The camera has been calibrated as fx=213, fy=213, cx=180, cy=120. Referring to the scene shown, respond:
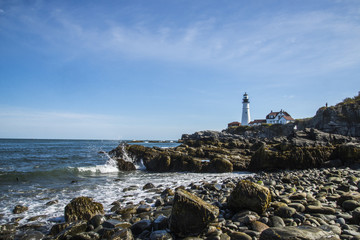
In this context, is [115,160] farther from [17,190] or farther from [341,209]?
[341,209]

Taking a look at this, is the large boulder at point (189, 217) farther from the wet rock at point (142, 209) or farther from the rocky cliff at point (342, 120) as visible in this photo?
the rocky cliff at point (342, 120)

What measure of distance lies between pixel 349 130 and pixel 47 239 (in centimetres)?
6963

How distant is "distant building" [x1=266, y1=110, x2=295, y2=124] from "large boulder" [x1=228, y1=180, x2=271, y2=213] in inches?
3597

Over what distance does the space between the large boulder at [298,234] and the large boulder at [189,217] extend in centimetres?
123

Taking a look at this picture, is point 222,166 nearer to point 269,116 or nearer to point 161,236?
point 161,236

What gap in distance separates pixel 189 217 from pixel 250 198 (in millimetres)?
1953

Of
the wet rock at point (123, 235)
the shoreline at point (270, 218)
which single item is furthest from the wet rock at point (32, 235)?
the wet rock at point (123, 235)

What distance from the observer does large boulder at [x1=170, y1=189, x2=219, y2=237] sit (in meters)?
4.79

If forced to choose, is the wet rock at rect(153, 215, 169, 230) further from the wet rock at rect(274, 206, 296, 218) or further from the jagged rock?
the jagged rock

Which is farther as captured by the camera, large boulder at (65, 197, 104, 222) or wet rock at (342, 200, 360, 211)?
large boulder at (65, 197, 104, 222)

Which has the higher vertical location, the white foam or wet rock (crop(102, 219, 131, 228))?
wet rock (crop(102, 219, 131, 228))

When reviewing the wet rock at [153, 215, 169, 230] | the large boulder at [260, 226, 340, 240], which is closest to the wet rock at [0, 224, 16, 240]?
the wet rock at [153, 215, 169, 230]

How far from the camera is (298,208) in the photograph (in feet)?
19.0

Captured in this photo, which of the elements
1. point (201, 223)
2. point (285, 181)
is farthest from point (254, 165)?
point (201, 223)
